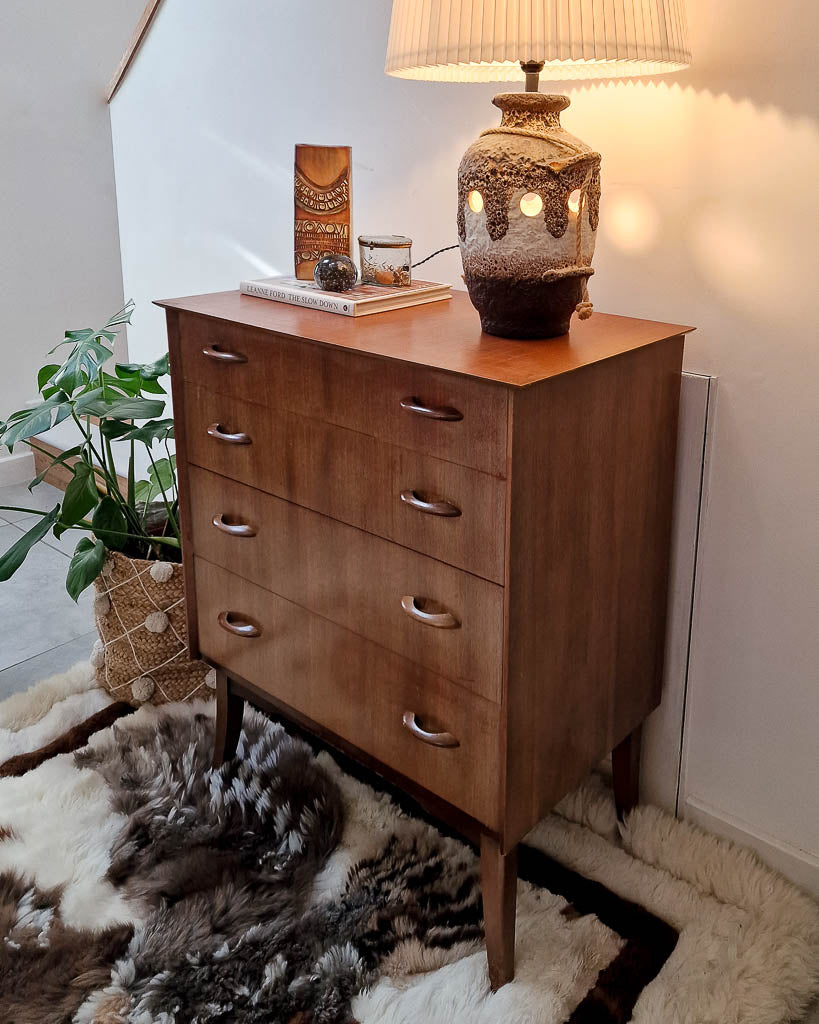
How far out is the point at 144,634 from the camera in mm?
1872

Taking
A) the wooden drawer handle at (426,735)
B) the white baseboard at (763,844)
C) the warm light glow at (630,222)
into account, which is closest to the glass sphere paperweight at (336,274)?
the warm light glow at (630,222)

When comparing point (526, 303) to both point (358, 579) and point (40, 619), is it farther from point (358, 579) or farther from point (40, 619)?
point (40, 619)

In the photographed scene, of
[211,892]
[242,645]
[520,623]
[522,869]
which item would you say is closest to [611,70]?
[520,623]

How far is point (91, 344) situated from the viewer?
1745 millimetres

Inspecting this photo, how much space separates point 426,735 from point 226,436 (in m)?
0.51

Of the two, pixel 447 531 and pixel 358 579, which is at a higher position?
pixel 447 531

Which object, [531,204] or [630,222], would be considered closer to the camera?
[531,204]

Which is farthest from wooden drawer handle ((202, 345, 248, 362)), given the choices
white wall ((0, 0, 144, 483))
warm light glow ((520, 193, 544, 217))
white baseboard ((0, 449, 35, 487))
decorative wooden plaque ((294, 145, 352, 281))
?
white baseboard ((0, 449, 35, 487))

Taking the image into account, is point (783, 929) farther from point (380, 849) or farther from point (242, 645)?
point (242, 645)

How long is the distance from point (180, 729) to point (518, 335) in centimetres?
104

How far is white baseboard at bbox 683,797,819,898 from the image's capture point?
1.42 meters

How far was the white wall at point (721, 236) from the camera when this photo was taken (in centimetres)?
123

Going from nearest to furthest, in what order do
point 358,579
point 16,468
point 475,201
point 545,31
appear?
point 545,31 < point 475,201 < point 358,579 < point 16,468

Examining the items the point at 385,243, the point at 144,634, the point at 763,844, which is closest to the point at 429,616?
the point at 385,243
